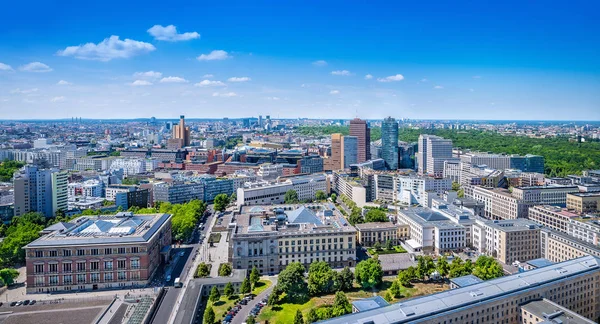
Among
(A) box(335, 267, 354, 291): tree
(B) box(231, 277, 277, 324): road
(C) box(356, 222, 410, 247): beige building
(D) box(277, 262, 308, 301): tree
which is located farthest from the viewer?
(C) box(356, 222, 410, 247): beige building

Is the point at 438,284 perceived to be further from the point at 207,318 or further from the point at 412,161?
the point at 412,161

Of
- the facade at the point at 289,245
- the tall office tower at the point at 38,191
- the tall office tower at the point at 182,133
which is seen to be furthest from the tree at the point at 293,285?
the tall office tower at the point at 182,133

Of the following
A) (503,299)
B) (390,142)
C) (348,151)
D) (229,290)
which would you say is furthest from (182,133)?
(503,299)

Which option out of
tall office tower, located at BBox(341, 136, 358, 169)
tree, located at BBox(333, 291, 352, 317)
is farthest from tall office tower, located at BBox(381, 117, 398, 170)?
tree, located at BBox(333, 291, 352, 317)

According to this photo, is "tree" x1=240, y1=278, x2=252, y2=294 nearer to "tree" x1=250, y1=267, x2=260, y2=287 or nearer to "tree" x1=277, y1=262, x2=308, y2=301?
"tree" x1=250, y1=267, x2=260, y2=287


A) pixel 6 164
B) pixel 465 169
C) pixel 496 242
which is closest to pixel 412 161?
pixel 465 169

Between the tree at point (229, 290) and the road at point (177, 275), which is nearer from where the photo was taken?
the road at point (177, 275)

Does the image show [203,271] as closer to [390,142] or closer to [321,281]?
[321,281]

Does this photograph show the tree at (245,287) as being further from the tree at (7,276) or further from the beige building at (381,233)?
the tree at (7,276)
